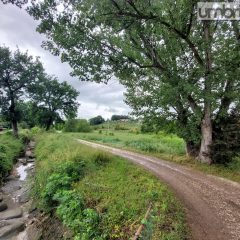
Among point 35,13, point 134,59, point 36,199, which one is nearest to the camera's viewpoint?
point 36,199

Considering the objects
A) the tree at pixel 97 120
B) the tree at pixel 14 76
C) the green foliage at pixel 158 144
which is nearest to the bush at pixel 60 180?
the green foliage at pixel 158 144

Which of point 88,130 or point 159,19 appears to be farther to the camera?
point 88,130

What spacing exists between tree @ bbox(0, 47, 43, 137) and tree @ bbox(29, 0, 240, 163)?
80.3ft

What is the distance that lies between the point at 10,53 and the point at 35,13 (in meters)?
26.3

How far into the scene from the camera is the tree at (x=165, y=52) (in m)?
14.2

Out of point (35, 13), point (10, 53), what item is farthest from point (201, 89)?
point (10, 53)

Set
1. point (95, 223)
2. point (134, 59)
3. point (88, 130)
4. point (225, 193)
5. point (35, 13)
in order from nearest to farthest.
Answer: point (95, 223) → point (225, 193) → point (35, 13) → point (134, 59) → point (88, 130)

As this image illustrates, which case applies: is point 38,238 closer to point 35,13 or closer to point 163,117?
point 35,13

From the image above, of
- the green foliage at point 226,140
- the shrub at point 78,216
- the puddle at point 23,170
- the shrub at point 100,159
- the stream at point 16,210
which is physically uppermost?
the green foliage at point 226,140

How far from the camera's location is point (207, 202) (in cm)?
949

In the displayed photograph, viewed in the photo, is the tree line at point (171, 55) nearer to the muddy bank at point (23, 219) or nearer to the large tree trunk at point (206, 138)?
the large tree trunk at point (206, 138)

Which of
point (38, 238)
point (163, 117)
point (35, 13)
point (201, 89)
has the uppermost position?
point (35, 13)

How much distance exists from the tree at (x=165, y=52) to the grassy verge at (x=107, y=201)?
590cm

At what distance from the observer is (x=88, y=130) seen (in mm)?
76875
